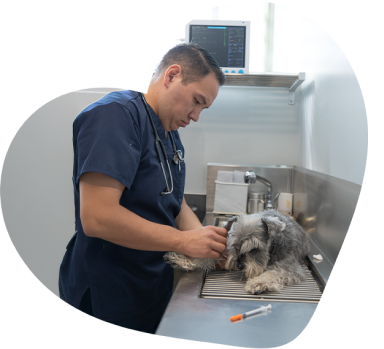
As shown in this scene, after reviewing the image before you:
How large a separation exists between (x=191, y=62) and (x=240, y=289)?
3.01ft

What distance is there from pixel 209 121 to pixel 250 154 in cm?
46

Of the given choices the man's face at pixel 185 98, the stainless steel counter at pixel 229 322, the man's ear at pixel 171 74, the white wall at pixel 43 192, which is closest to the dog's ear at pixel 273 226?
the stainless steel counter at pixel 229 322

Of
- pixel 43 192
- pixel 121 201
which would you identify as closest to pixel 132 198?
pixel 121 201

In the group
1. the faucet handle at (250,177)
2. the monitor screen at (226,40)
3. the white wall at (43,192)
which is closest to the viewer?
the white wall at (43,192)

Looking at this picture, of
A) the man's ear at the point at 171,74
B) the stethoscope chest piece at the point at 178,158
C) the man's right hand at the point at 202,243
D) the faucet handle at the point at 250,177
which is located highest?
the man's ear at the point at 171,74

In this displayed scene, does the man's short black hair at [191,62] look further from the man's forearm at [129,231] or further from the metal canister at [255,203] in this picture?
the metal canister at [255,203]

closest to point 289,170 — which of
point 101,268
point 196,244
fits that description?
point 196,244

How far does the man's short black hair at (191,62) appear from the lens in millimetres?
1108

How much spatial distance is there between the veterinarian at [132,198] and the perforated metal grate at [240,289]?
0.14m

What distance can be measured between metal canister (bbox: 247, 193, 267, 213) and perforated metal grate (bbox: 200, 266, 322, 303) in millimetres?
1004

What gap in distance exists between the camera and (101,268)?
112cm

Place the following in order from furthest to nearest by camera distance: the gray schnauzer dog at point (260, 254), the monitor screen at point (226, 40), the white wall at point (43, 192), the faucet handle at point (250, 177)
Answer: the faucet handle at point (250, 177) < the monitor screen at point (226, 40) < the white wall at point (43, 192) < the gray schnauzer dog at point (260, 254)

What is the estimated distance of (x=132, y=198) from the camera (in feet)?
3.51

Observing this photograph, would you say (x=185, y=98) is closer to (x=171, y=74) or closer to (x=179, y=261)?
(x=171, y=74)
